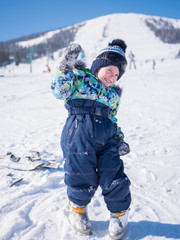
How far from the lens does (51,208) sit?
199 centimetres

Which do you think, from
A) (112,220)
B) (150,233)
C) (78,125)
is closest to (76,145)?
(78,125)

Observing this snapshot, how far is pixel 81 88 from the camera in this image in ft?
5.35

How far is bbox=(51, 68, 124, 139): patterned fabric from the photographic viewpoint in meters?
1.53

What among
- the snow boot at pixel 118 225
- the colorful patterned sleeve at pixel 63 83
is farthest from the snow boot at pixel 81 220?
the colorful patterned sleeve at pixel 63 83

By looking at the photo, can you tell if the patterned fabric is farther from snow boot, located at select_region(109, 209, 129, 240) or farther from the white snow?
the white snow

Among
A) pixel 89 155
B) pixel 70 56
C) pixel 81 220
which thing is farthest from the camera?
pixel 81 220

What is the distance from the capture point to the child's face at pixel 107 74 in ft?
5.51

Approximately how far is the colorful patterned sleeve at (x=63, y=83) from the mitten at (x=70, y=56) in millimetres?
44

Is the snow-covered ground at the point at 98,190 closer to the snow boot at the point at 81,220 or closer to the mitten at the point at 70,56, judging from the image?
the snow boot at the point at 81,220

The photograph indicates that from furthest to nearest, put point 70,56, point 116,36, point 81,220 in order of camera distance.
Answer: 1. point 116,36
2. point 81,220
3. point 70,56

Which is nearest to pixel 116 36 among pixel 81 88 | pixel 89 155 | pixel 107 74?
pixel 107 74

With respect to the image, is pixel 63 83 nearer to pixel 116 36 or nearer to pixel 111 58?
pixel 111 58

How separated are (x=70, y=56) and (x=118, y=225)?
4.51 ft

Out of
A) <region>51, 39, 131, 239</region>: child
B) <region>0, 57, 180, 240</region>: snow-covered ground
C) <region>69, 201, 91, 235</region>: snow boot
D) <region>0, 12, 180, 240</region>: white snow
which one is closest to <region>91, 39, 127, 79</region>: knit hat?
<region>51, 39, 131, 239</region>: child
